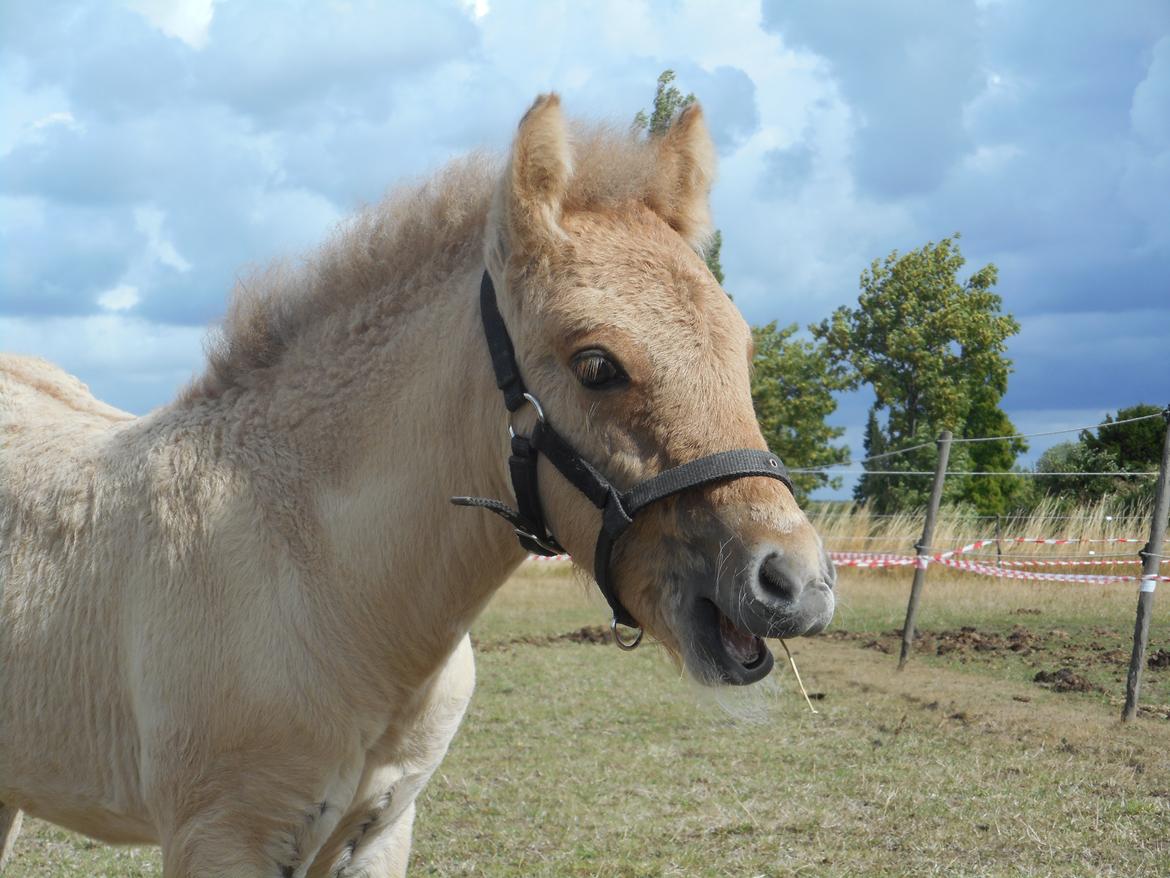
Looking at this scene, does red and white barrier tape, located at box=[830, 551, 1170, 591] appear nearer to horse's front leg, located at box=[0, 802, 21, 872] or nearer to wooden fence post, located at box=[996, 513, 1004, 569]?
wooden fence post, located at box=[996, 513, 1004, 569]

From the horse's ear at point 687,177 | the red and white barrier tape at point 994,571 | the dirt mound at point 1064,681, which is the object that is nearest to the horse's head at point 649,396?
the horse's ear at point 687,177

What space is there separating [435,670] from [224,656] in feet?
Answer: 1.75

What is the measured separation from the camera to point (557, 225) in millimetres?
2283

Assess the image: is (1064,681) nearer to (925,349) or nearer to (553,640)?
(553,640)

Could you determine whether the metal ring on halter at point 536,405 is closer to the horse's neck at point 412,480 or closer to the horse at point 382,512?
the horse at point 382,512

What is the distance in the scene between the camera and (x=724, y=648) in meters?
2.06

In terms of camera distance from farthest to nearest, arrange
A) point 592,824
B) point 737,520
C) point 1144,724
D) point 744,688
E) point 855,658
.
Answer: point 855,658, point 1144,724, point 592,824, point 744,688, point 737,520

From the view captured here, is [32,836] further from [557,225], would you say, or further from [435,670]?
[557,225]

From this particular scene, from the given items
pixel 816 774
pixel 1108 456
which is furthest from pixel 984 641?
pixel 1108 456

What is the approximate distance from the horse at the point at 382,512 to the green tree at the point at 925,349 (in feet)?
106

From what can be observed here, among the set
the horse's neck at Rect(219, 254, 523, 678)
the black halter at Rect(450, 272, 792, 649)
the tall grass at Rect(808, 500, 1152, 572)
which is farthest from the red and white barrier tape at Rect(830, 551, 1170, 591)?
the black halter at Rect(450, 272, 792, 649)

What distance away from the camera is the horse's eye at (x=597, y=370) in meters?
2.12

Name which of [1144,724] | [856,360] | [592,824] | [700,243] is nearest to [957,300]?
[856,360]

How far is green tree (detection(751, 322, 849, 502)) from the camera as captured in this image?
33.7 meters
